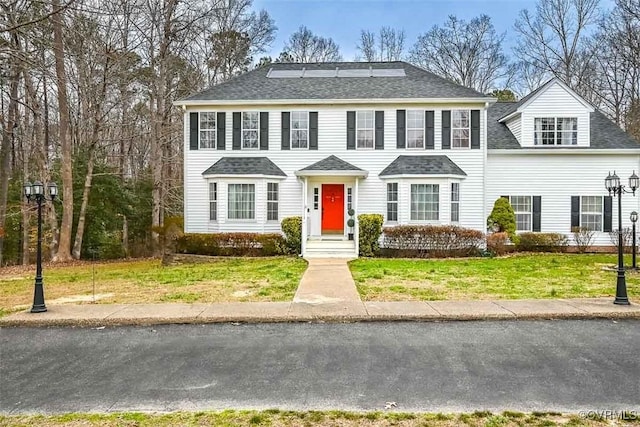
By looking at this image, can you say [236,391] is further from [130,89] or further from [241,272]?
[130,89]

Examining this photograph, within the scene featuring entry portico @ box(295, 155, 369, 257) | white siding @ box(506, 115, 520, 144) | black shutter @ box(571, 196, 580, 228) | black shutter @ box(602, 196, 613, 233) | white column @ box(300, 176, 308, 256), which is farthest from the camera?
white siding @ box(506, 115, 520, 144)

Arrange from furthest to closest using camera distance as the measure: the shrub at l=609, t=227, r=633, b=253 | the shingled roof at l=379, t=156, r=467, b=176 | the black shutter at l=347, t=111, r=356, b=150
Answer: the shrub at l=609, t=227, r=633, b=253, the black shutter at l=347, t=111, r=356, b=150, the shingled roof at l=379, t=156, r=467, b=176

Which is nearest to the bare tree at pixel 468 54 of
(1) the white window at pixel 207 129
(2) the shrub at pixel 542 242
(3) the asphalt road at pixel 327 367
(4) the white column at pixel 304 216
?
(2) the shrub at pixel 542 242

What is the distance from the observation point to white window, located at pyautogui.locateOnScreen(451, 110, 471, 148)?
16.6 metres

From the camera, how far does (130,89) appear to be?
914 inches

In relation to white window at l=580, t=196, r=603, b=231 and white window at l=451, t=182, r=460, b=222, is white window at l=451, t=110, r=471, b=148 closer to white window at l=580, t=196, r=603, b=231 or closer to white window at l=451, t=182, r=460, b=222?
white window at l=451, t=182, r=460, b=222

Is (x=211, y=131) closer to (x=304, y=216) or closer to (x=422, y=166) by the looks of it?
(x=304, y=216)

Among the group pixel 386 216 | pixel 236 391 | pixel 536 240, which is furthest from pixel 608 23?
pixel 236 391

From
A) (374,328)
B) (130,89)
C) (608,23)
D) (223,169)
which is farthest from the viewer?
(608,23)

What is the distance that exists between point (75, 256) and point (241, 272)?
12.0m

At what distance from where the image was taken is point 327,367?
5.09 meters

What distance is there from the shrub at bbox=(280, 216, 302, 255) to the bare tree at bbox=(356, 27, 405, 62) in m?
22.7

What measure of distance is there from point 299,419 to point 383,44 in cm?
3443

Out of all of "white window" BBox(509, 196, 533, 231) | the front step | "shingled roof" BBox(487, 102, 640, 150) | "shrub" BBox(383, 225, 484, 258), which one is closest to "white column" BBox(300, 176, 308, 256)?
the front step
